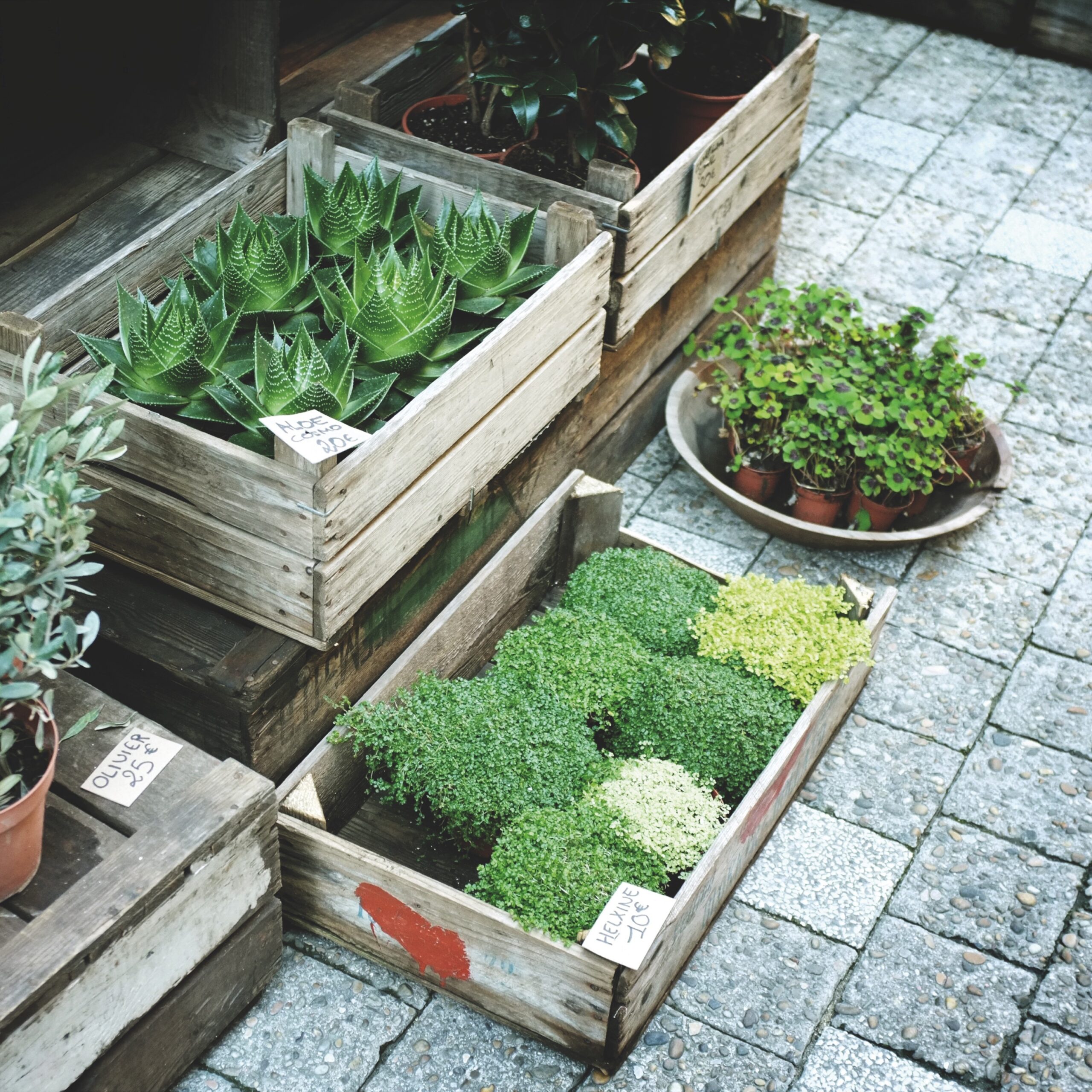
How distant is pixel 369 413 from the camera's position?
2.65 metres

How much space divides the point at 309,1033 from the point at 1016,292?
3891 mm

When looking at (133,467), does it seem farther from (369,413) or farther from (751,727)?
(751,727)

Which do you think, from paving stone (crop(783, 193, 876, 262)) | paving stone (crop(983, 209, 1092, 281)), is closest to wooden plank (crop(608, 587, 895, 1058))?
paving stone (crop(783, 193, 876, 262))

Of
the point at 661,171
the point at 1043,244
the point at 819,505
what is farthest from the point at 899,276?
the point at 819,505

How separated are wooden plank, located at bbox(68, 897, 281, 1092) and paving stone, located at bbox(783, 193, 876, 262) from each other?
3.63 m

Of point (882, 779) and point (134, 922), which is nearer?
point (134, 922)

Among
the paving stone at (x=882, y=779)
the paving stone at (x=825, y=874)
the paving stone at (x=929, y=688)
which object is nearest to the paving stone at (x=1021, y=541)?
the paving stone at (x=929, y=688)

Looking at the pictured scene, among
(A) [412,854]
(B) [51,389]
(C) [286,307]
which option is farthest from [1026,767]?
(B) [51,389]

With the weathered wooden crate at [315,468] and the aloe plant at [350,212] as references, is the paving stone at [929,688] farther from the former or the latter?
the aloe plant at [350,212]

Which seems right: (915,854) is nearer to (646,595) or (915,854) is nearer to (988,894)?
(988,894)

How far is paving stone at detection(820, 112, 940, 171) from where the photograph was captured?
18.6 ft

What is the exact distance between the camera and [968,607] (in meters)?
3.71

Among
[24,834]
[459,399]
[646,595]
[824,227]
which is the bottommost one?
[824,227]

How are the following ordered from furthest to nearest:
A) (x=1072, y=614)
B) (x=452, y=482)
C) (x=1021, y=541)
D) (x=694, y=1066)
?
(x=1021, y=541) < (x=1072, y=614) < (x=452, y=482) < (x=694, y=1066)
